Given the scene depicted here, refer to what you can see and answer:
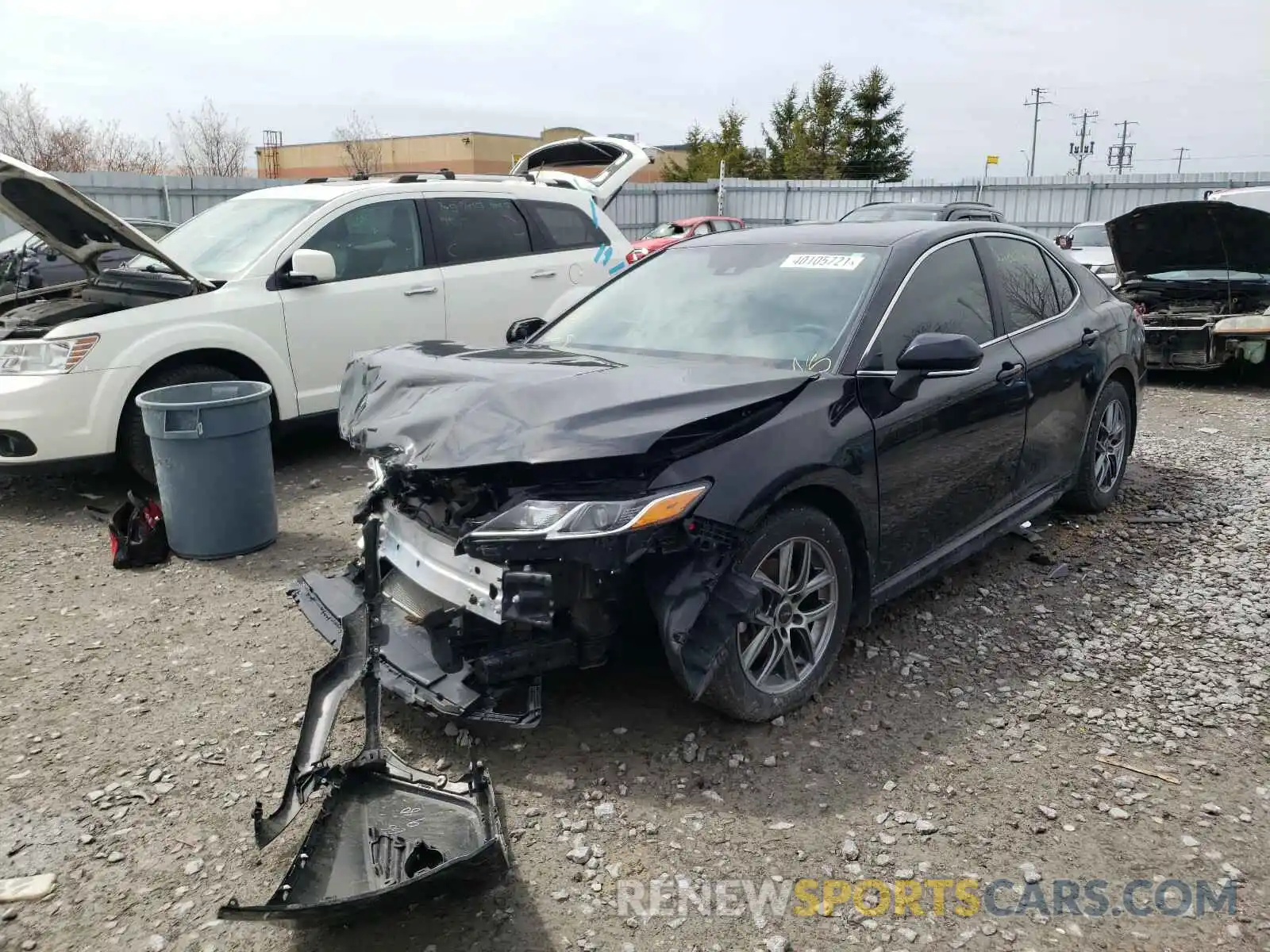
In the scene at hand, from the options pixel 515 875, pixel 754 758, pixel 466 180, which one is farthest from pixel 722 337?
pixel 466 180

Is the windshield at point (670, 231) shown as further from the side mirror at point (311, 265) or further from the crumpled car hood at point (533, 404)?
the crumpled car hood at point (533, 404)

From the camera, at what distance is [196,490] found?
16.5ft

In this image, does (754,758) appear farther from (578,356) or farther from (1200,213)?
(1200,213)

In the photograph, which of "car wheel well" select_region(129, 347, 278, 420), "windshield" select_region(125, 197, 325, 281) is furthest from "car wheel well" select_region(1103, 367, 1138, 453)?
"windshield" select_region(125, 197, 325, 281)

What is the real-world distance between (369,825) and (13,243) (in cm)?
1120

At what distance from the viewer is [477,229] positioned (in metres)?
7.48

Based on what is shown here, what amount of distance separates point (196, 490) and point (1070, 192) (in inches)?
925

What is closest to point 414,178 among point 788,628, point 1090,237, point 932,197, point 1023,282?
point 1023,282

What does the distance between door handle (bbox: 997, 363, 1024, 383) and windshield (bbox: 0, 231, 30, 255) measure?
35.9ft

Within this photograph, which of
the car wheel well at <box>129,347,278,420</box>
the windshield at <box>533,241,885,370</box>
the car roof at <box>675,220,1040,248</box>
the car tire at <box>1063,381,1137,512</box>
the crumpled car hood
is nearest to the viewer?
the crumpled car hood

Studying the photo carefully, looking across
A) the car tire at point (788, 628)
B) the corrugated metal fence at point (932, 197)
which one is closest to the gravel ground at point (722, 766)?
the car tire at point (788, 628)

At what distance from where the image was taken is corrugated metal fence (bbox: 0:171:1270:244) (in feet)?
53.1

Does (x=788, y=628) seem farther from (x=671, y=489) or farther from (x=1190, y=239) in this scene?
(x=1190, y=239)

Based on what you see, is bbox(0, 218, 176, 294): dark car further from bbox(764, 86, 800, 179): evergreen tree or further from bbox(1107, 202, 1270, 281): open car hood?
bbox(764, 86, 800, 179): evergreen tree
